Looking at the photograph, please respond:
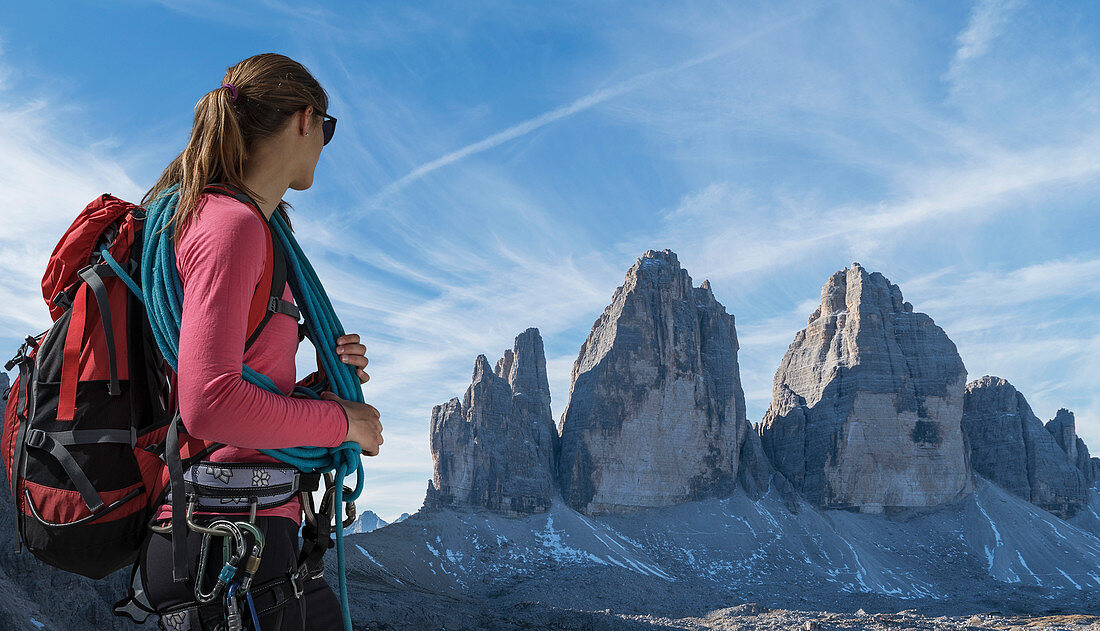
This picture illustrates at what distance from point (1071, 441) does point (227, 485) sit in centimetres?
15189

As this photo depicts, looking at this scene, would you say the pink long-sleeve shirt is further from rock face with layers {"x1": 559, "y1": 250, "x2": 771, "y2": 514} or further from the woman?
rock face with layers {"x1": 559, "y1": 250, "x2": 771, "y2": 514}

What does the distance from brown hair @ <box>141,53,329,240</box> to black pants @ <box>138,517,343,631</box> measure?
3.17 feet

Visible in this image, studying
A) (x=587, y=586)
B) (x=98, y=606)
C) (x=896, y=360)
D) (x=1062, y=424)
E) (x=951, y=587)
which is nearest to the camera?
(x=98, y=606)

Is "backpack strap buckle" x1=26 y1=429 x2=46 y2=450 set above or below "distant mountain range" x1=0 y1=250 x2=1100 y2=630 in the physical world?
below

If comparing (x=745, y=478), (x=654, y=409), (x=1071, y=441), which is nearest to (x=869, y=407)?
(x=745, y=478)

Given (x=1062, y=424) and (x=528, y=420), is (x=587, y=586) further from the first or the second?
(x=1062, y=424)

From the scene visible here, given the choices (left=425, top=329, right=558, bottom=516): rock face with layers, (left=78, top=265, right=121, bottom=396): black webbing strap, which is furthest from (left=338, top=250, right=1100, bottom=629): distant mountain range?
(left=78, top=265, right=121, bottom=396): black webbing strap

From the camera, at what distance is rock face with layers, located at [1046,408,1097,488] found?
128 meters

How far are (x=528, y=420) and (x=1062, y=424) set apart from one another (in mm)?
86301

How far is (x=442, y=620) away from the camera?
5269cm

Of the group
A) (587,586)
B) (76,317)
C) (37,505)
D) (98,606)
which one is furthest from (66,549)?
(587,586)

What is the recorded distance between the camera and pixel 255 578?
2.43 m

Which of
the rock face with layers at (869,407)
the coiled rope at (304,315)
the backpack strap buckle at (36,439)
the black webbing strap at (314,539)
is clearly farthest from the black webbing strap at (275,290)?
the rock face with layers at (869,407)

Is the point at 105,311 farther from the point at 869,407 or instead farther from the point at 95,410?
the point at 869,407
